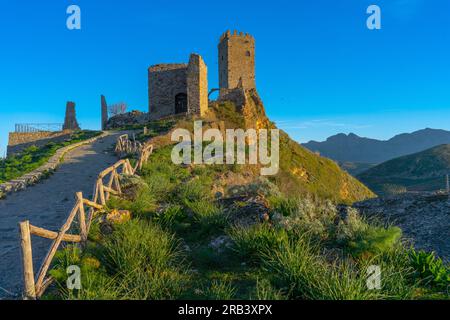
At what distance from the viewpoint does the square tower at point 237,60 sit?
44.6 meters

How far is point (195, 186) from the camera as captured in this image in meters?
10.6

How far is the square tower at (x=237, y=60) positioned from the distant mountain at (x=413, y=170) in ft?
147

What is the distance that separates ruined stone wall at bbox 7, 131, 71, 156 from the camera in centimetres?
3394

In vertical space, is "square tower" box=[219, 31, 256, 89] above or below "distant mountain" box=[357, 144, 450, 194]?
above

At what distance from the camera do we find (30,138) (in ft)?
115

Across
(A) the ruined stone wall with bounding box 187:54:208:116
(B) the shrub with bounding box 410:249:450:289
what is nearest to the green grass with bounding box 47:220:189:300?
(B) the shrub with bounding box 410:249:450:289

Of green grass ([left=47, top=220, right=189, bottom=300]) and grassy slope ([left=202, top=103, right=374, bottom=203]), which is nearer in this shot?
green grass ([left=47, top=220, right=189, bottom=300])

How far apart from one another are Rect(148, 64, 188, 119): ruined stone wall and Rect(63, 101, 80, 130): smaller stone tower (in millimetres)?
15064

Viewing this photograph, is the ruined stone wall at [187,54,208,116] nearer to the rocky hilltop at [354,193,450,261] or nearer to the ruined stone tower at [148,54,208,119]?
the ruined stone tower at [148,54,208,119]

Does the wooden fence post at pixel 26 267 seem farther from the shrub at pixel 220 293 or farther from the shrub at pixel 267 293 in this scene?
the shrub at pixel 267 293

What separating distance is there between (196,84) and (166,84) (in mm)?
5975

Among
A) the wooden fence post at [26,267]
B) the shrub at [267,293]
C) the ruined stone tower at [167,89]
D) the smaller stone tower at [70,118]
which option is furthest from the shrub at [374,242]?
the smaller stone tower at [70,118]
